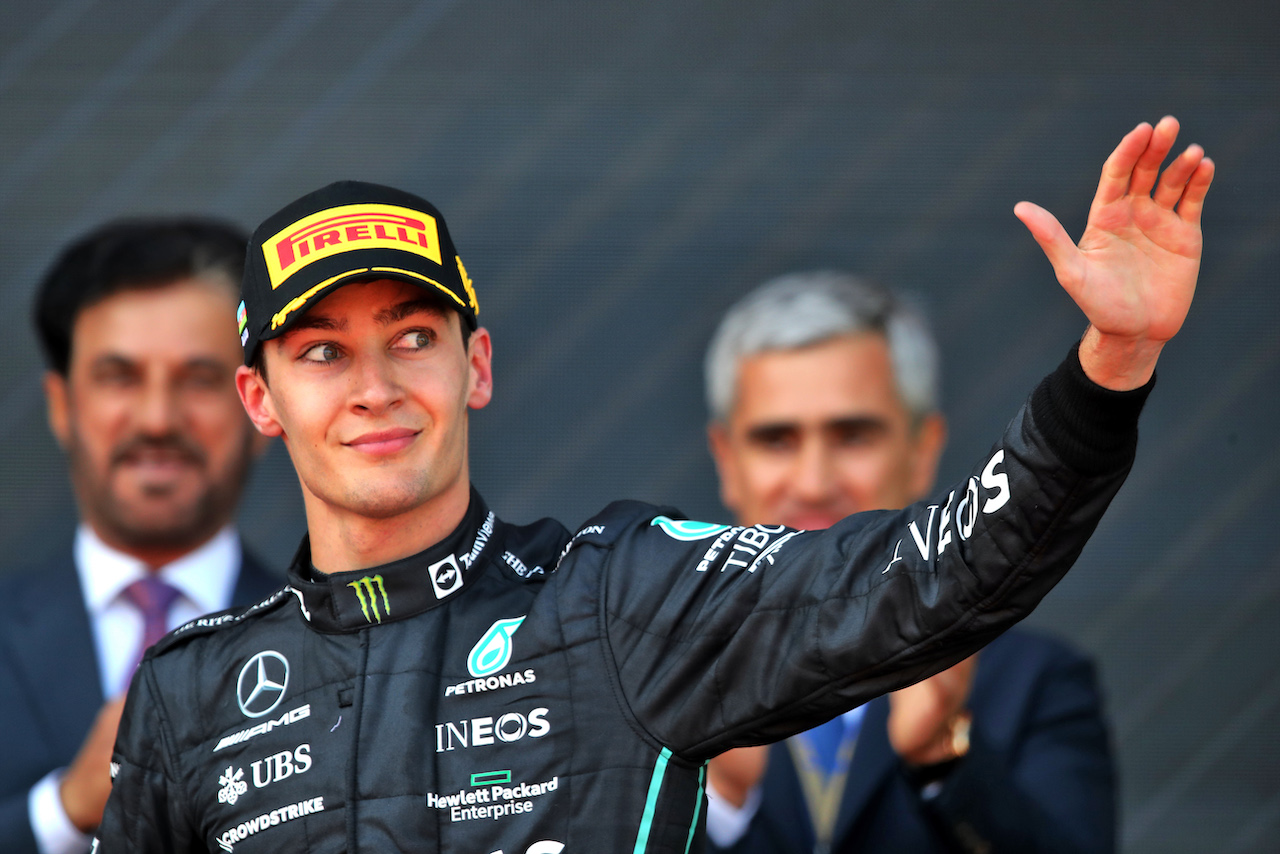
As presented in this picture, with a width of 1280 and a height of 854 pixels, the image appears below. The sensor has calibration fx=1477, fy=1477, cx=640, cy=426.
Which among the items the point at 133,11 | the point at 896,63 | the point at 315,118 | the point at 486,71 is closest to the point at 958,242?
the point at 896,63

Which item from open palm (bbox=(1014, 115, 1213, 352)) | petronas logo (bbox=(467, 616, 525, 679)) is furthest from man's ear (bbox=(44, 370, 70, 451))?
open palm (bbox=(1014, 115, 1213, 352))

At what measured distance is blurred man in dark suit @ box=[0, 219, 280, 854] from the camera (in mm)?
2385

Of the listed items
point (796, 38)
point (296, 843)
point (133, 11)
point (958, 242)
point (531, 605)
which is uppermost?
point (133, 11)

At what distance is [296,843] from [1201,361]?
7.29ft

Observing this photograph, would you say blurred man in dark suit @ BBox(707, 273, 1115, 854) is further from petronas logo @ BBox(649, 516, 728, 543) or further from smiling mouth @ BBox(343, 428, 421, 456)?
smiling mouth @ BBox(343, 428, 421, 456)

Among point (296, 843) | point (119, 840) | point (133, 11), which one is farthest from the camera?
point (133, 11)

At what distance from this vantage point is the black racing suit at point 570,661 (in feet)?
3.84

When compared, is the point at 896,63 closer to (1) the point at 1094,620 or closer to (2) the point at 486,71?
(2) the point at 486,71

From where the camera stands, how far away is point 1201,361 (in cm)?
298

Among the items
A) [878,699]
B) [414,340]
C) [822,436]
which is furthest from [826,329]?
[414,340]

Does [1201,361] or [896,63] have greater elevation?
[896,63]

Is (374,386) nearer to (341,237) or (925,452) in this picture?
(341,237)

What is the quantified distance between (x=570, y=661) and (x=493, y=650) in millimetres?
85

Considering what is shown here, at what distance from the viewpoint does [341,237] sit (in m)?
1.46
